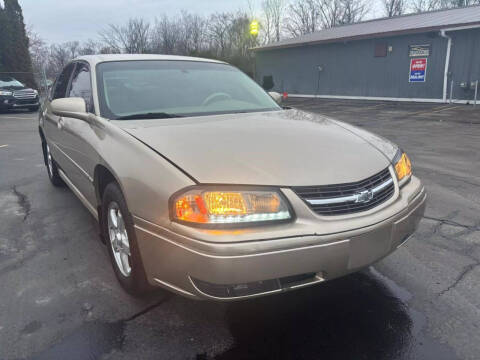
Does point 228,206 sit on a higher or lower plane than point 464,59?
lower

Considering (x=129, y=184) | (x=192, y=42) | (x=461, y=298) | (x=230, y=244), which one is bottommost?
(x=461, y=298)

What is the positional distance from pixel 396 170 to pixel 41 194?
4.29 metres

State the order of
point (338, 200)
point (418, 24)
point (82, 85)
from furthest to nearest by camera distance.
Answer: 1. point (418, 24)
2. point (82, 85)
3. point (338, 200)

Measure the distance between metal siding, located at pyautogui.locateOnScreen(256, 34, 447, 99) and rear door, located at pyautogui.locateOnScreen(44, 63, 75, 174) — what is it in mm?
16808

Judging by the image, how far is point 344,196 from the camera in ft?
6.93

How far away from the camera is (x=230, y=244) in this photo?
6.09ft

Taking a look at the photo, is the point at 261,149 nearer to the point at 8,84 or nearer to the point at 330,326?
the point at 330,326

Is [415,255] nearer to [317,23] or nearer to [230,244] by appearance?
[230,244]

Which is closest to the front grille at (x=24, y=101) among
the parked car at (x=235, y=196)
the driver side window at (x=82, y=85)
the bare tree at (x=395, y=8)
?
the driver side window at (x=82, y=85)

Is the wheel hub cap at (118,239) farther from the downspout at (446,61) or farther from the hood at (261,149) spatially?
the downspout at (446,61)

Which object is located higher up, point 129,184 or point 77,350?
point 129,184

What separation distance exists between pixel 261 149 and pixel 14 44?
28990 millimetres

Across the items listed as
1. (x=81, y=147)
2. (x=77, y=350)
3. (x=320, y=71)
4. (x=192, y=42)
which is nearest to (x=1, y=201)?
(x=81, y=147)

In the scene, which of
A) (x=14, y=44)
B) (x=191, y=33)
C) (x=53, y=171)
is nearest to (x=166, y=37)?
(x=191, y=33)
